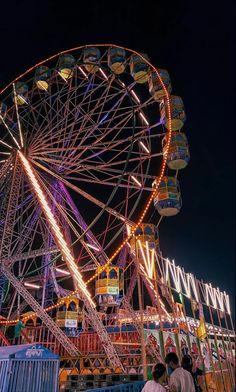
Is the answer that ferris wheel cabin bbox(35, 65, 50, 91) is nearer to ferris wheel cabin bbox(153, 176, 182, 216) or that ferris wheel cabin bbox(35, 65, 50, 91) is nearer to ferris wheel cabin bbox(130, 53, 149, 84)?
ferris wheel cabin bbox(130, 53, 149, 84)

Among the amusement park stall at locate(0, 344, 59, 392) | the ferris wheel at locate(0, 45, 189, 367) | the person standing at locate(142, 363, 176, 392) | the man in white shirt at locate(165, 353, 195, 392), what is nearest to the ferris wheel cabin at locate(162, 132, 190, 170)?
the ferris wheel at locate(0, 45, 189, 367)

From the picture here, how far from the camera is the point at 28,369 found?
6.21 meters

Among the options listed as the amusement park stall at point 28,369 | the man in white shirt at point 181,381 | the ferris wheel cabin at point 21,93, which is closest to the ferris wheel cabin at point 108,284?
the ferris wheel cabin at point 21,93

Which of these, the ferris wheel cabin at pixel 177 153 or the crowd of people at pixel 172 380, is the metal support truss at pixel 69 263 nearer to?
the ferris wheel cabin at pixel 177 153

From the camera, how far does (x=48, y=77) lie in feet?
53.4

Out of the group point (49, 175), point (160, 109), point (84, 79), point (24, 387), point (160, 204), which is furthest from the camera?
point (49, 175)

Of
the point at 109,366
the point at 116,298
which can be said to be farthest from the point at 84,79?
the point at 109,366

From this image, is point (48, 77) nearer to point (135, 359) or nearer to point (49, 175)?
point (49, 175)

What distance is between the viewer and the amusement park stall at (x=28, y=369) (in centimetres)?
588

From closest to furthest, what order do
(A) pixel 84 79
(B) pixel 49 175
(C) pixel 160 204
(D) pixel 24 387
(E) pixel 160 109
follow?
(D) pixel 24 387 < (C) pixel 160 204 < (E) pixel 160 109 < (A) pixel 84 79 < (B) pixel 49 175

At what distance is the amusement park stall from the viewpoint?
5.88 meters

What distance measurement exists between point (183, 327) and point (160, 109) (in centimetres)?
925

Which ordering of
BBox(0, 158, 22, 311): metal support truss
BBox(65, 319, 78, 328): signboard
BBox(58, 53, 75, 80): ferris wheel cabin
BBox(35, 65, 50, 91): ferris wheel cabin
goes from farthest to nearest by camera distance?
BBox(65, 319, 78, 328): signboard, BBox(35, 65, 50, 91): ferris wheel cabin, BBox(58, 53, 75, 80): ferris wheel cabin, BBox(0, 158, 22, 311): metal support truss

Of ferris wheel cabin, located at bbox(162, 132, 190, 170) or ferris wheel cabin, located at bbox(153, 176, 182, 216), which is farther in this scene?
ferris wheel cabin, located at bbox(162, 132, 190, 170)
